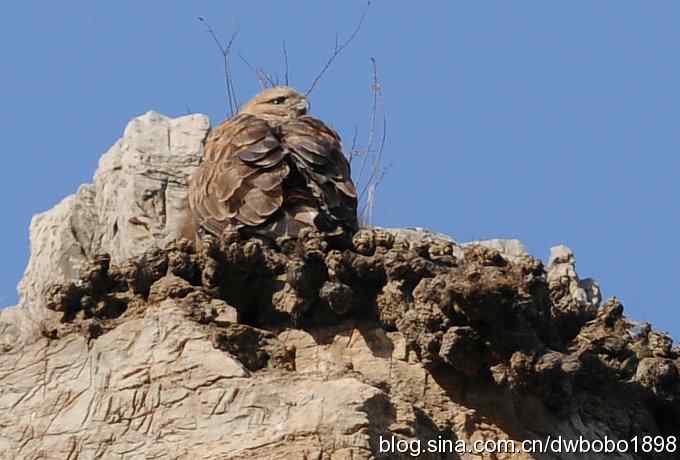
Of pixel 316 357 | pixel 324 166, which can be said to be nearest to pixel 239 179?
pixel 324 166

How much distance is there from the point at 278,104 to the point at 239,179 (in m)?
2.82

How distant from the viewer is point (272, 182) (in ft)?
40.4

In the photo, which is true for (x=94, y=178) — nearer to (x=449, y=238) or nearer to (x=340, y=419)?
(x=449, y=238)

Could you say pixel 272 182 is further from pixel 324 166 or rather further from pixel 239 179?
pixel 324 166

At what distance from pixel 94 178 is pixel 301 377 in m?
3.33

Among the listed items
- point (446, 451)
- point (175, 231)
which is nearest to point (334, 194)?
point (175, 231)

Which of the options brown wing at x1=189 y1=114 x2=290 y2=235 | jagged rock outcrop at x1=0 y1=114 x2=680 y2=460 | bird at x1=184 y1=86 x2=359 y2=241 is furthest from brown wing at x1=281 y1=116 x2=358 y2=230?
jagged rock outcrop at x1=0 y1=114 x2=680 y2=460

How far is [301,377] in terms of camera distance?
10.9 meters

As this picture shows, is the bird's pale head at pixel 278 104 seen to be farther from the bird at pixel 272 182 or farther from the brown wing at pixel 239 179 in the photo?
the brown wing at pixel 239 179

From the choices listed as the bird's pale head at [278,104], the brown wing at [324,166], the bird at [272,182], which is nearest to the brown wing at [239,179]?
the bird at [272,182]

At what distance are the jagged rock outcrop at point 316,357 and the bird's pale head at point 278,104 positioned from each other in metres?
2.93

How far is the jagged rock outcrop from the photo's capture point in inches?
419

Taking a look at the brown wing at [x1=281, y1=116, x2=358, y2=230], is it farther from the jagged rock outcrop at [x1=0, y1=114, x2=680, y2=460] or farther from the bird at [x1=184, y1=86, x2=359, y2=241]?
the jagged rock outcrop at [x1=0, y1=114, x2=680, y2=460]

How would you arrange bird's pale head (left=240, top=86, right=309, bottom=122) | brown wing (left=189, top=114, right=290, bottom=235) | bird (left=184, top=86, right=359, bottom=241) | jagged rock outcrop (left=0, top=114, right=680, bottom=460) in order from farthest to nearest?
1. bird's pale head (left=240, top=86, right=309, bottom=122)
2. brown wing (left=189, top=114, right=290, bottom=235)
3. bird (left=184, top=86, right=359, bottom=241)
4. jagged rock outcrop (left=0, top=114, right=680, bottom=460)
